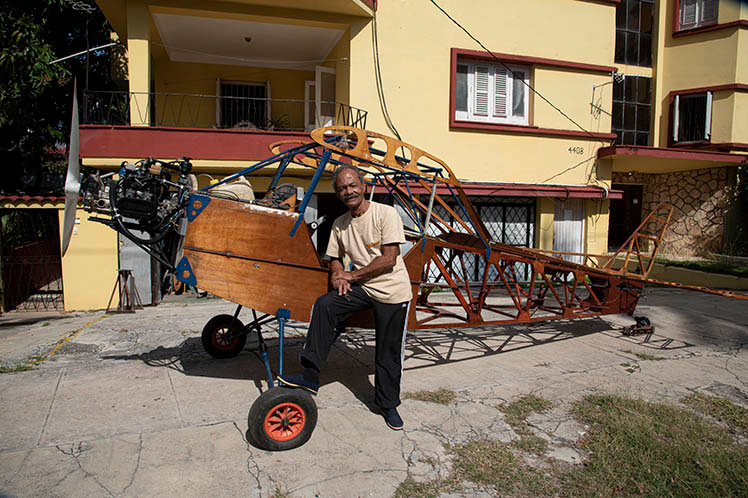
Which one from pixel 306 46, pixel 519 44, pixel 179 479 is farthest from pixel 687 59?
pixel 179 479

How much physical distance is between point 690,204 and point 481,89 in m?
7.71

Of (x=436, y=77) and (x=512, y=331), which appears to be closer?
(x=512, y=331)

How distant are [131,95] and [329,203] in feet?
18.4

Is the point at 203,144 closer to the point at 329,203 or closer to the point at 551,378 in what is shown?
the point at 329,203

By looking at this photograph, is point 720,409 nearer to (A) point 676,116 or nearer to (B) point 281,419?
(B) point 281,419

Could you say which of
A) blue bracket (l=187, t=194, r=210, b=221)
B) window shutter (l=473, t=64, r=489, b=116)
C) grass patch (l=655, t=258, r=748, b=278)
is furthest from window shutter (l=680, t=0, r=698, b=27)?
blue bracket (l=187, t=194, r=210, b=221)

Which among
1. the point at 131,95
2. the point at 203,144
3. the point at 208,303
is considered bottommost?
the point at 208,303

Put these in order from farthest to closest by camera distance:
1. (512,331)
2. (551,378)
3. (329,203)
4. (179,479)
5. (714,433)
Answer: (329,203)
(512,331)
(551,378)
(714,433)
(179,479)

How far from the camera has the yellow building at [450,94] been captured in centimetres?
923

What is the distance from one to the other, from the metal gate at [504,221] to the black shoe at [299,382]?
27.5 ft

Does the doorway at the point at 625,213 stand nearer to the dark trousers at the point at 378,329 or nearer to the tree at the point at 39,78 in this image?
the dark trousers at the point at 378,329

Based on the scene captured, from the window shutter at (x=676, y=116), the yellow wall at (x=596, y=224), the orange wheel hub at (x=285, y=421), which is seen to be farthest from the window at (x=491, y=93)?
the orange wheel hub at (x=285, y=421)

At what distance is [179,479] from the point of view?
9.65ft

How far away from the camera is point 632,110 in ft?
47.5
